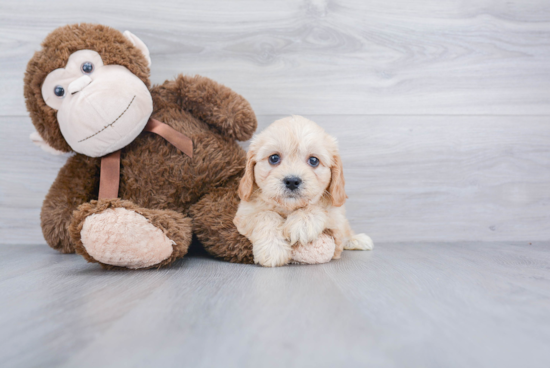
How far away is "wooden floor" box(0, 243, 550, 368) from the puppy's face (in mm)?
213

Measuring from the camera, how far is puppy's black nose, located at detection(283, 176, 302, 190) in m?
0.98

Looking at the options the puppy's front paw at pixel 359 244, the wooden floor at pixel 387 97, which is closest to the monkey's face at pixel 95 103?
the wooden floor at pixel 387 97

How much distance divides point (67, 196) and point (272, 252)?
0.72m

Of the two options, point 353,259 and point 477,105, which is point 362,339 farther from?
point 477,105

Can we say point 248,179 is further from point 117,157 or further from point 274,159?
point 117,157

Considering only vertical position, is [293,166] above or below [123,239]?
above

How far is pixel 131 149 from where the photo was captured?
3.85 ft

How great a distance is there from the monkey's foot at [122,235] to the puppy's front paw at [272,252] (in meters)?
0.24

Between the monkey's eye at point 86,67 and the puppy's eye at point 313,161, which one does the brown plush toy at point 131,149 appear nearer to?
the monkey's eye at point 86,67

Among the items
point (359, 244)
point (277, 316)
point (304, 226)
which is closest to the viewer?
point (277, 316)

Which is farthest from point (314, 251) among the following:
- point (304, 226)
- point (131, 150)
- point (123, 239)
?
point (131, 150)

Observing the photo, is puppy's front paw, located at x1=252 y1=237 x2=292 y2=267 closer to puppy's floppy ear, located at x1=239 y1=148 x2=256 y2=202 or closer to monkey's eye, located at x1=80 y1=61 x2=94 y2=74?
puppy's floppy ear, located at x1=239 y1=148 x2=256 y2=202

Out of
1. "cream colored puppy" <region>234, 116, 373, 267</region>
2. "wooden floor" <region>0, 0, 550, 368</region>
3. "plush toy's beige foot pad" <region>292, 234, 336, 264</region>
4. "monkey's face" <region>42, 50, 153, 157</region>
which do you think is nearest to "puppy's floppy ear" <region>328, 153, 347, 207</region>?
"cream colored puppy" <region>234, 116, 373, 267</region>

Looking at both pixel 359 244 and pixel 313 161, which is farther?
pixel 359 244
